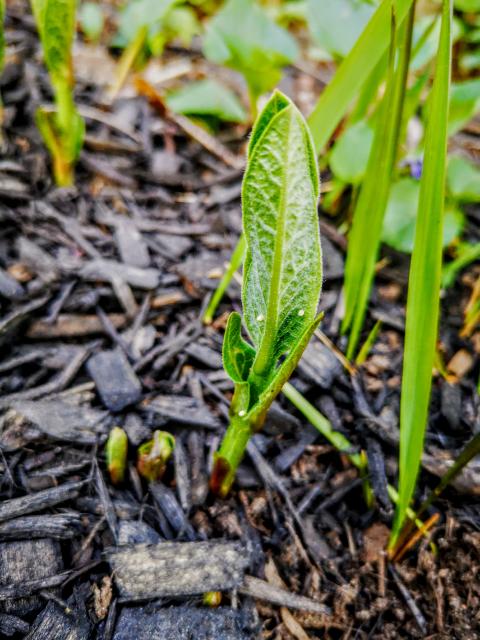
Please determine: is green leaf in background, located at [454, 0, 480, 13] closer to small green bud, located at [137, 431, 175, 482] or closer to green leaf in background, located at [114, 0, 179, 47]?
green leaf in background, located at [114, 0, 179, 47]

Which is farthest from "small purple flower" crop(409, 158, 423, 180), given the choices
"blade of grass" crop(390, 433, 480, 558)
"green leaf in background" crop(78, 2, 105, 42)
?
"green leaf in background" crop(78, 2, 105, 42)

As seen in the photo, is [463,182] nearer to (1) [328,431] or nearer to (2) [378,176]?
(2) [378,176]

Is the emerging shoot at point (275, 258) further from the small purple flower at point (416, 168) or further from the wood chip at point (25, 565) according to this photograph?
the small purple flower at point (416, 168)

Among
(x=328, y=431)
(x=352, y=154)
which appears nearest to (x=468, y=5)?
(x=352, y=154)

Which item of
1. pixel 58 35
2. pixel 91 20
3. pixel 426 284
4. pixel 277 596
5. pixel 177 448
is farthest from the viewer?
pixel 91 20

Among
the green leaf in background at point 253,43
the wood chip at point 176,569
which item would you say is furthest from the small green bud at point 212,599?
the green leaf in background at point 253,43

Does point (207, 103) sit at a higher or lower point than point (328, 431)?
higher

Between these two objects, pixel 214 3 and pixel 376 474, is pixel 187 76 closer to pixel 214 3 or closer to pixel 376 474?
pixel 214 3
